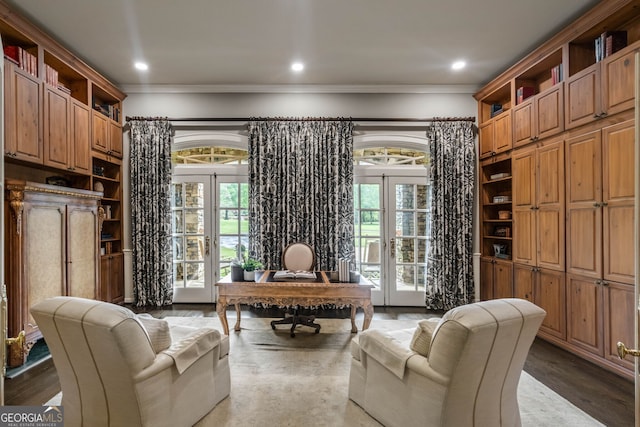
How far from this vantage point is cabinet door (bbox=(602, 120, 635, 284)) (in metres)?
2.54

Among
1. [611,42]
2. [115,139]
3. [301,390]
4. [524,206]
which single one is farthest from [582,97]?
[115,139]

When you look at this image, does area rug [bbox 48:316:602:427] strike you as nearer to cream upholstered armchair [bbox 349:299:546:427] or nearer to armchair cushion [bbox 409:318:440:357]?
cream upholstered armchair [bbox 349:299:546:427]

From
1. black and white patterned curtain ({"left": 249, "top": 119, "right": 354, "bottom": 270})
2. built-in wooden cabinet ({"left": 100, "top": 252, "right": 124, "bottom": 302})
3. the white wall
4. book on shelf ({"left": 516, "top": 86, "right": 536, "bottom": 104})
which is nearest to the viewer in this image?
book on shelf ({"left": 516, "top": 86, "right": 536, "bottom": 104})

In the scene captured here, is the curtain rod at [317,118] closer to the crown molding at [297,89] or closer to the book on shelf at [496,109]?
the book on shelf at [496,109]

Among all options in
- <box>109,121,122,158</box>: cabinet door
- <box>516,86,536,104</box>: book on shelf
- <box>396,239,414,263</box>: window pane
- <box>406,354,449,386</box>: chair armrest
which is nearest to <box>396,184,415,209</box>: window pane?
<box>396,239,414,263</box>: window pane

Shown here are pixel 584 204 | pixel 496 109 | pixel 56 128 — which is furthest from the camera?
pixel 496 109

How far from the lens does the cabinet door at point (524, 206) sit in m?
3.57

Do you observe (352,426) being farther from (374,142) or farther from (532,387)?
(374,142)

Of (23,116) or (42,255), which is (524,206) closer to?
(42,255)

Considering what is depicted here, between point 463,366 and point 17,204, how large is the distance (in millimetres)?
3678

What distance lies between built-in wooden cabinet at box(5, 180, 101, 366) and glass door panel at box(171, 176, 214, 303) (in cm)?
115

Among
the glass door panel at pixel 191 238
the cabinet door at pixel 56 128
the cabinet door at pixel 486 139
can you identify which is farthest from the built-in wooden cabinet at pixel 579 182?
the cabinet door at pixel 56 128

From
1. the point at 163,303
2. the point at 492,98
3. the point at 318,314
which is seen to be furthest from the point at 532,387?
the point at 163,303

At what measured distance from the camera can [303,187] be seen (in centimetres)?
448
